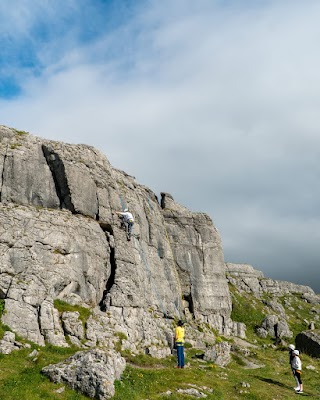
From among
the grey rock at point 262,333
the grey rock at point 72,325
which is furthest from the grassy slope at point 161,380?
the grey rock at point 262,333

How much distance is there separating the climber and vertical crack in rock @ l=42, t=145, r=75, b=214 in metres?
6.61

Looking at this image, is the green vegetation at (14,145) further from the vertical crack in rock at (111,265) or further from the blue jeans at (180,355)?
the blue jeans at (180,355)

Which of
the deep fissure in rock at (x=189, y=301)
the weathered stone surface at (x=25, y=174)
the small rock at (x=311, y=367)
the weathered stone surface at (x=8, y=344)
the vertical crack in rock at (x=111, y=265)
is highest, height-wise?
the weathered stone surface at (x=25, y=174)

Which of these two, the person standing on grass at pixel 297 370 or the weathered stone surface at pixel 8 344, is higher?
the weathered stone surface at pixel 8 344

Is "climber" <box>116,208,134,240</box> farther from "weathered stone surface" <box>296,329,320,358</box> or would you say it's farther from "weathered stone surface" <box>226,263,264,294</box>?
"weathered stone surface" <box>226,263,264,294</box>

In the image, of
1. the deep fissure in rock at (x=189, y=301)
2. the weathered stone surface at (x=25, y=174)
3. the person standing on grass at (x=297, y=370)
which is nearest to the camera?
the person standing on grass at (x=297, y=370)

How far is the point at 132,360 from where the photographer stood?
112 ft

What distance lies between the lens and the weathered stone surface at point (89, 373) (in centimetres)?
2051

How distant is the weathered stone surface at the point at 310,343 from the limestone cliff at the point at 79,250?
1632 centimetres

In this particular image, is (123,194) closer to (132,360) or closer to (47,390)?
(132,360)

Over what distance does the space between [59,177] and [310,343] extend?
44.2 metres

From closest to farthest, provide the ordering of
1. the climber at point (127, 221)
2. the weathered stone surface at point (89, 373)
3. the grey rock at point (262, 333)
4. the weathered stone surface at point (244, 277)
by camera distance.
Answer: the weathered stone surface at point (89, 373) < the climber at point (127, 221) < the grey rock at point (262, 333) < the weathered stone surface at point (244, 277)

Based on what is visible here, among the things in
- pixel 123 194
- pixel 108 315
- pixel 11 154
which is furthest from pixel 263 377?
pixel 11 154

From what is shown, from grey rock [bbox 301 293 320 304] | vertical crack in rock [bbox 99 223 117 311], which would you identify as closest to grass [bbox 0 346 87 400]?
vertical crack in rock [bbox 99 223 117 311]
